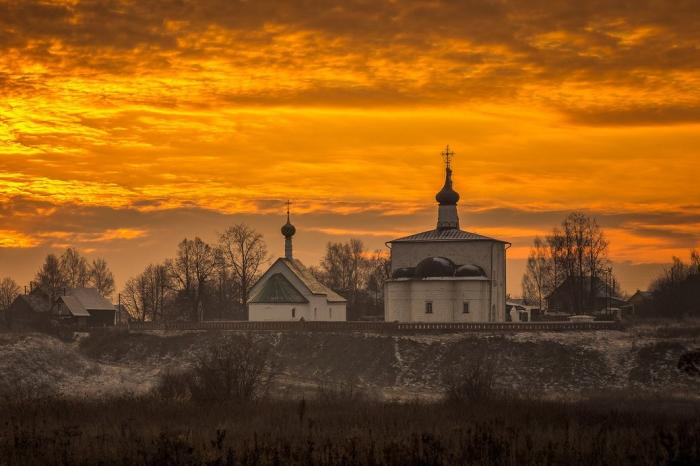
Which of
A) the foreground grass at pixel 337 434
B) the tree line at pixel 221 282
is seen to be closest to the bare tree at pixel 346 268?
the tree line at pixel 221 282

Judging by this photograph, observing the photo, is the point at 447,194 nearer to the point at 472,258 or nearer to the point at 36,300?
the point at 472,258

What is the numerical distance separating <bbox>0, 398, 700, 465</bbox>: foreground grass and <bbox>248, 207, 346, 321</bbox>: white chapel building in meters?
43.5

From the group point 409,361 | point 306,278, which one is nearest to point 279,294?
point 306,278

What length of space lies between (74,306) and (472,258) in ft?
117

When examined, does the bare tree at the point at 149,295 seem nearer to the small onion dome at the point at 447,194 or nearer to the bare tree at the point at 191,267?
the bare tree at the point at 191,267

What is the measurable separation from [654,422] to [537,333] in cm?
3605

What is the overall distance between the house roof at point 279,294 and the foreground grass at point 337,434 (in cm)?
4356

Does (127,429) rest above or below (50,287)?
below

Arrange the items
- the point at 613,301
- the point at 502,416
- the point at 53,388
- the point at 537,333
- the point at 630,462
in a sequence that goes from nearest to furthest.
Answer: the point at 630,462
the point at 502,416
the point at 53,388
the point at 537,333
the point at 613,301

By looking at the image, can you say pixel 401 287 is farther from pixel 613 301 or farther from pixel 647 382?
pixel 613 301

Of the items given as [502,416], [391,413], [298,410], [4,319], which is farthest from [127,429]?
[4,319]

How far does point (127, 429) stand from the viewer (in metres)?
25.8

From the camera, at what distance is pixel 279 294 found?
76.9 m

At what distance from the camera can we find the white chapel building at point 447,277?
7194 centimetres
